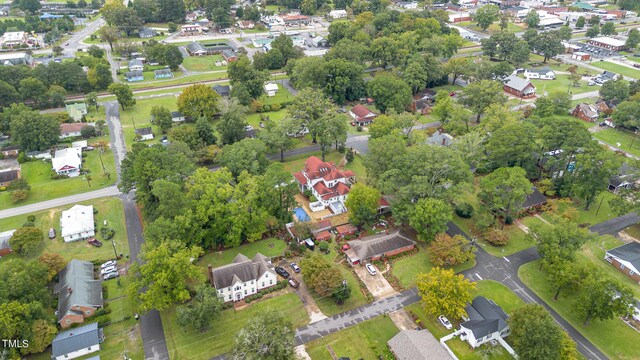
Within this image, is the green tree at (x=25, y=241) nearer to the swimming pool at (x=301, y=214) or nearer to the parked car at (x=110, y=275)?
the parked car at (x=110, y=275)

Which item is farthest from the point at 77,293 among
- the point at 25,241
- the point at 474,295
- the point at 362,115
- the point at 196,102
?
the point at 362,115

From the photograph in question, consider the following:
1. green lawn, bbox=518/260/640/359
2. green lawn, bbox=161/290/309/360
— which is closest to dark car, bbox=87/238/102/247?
green lawn, bbox=161/290/309/360

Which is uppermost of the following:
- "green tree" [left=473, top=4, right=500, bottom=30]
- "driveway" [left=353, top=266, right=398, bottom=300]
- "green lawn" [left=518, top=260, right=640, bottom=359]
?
"green tree" [left=473, top=4, right=500, bottom=30]

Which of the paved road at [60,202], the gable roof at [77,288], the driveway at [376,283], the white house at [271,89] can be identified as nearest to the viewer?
the gable roof at [77,288]

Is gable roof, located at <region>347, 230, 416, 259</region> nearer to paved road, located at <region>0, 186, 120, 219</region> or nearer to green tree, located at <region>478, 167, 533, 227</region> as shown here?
green tree, located at <region>478, 167, 533, 227</region>

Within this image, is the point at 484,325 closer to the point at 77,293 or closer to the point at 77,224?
the point at 77,293

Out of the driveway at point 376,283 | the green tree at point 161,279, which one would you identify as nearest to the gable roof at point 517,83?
the driveway at point 376,283

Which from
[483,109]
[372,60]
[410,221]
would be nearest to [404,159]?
[410,221]
